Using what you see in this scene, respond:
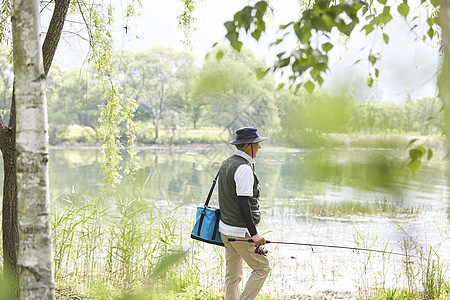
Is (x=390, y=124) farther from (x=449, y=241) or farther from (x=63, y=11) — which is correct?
(x=449, y=241)

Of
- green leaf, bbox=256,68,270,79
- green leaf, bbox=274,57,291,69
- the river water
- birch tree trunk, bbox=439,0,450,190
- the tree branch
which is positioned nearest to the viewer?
birch tree trunk, bbox=439,0,450,190

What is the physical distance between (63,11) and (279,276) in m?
4.11

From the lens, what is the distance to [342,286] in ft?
18.5

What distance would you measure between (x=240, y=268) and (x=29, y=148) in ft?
7.31

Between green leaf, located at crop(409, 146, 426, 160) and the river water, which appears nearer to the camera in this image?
the river water

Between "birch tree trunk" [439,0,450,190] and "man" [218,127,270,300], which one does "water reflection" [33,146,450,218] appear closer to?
"birch tree trunk" [439,0,450,190]

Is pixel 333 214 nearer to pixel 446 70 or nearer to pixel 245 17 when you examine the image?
pixel 245 17

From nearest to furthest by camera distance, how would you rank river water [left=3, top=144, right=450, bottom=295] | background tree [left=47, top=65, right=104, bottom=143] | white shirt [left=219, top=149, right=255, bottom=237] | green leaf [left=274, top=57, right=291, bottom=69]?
river water [left=3, top=144, right=450, bottom=295]
green leaf [left=274, top=57, right=291, bottom=69]
white shirt [left=219, top=149, right=255, bottom=237]
background tree [left=47, top=65, right=104, bottom=143]

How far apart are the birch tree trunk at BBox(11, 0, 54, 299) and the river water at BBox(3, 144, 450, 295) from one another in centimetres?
64

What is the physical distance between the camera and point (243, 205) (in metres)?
3.22

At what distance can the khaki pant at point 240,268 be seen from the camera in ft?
11.1

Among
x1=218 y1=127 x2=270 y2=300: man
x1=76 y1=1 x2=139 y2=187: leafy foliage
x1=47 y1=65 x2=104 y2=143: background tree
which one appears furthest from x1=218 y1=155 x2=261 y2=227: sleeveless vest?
x1=47 y1=65 x2=104 y2=143: background tree

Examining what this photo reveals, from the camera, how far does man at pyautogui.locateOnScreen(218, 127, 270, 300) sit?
323 cm

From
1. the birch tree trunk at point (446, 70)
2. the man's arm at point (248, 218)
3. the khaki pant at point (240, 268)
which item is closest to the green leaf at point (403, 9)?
the birch tree trunk at point (446, 70)
